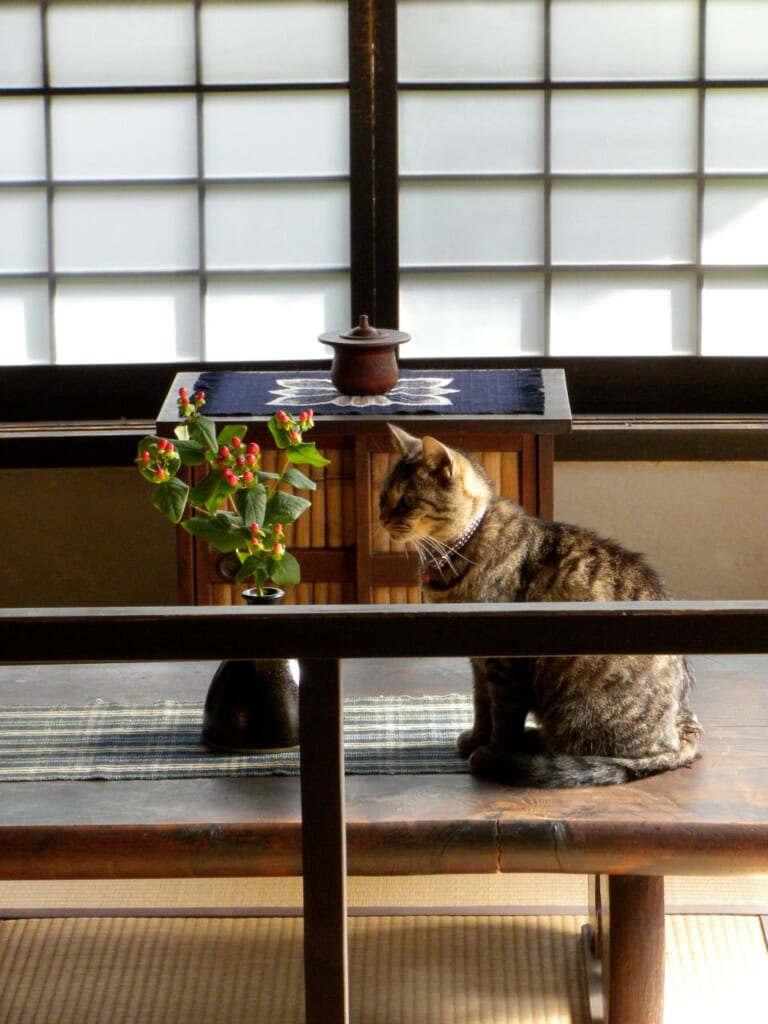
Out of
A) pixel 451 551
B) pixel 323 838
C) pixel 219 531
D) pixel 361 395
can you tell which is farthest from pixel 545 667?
pixel 361 395

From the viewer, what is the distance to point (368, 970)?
2.30 metres

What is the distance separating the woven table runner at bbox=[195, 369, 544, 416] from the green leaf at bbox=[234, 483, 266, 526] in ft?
4.24

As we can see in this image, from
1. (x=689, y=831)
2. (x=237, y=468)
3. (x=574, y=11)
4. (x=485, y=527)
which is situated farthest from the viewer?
(x=574, y=11)

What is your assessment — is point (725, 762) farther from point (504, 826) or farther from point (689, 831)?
point (504, 826)

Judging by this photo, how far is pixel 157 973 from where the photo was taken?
2285 millimetres

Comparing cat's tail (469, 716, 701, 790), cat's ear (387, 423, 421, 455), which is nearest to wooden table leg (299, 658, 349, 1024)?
Answer: cat's tail (469, 716, 701, 790)

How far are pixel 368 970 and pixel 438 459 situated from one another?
84 centimetres

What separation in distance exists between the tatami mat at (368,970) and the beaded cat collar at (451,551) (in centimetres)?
59

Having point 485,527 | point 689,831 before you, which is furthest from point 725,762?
point 485,527

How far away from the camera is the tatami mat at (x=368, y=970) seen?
7.18 ft

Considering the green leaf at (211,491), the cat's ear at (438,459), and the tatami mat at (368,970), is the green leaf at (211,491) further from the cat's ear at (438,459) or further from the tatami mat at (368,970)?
the tatami mat at (368,970)

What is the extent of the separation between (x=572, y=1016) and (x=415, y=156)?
2697 mm

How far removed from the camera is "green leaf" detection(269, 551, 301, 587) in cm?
214

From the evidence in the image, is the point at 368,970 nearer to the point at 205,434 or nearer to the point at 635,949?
the point at 635,949
